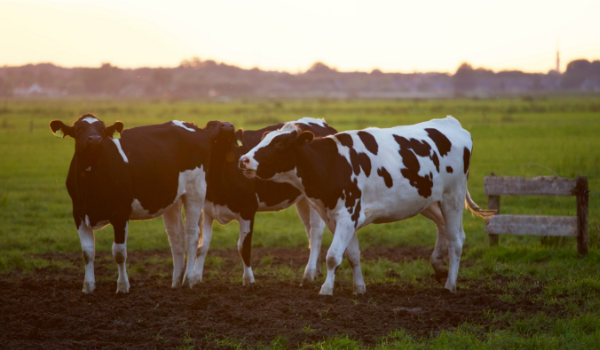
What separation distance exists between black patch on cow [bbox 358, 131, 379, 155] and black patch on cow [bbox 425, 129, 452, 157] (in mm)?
990

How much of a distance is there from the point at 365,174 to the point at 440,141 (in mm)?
1480

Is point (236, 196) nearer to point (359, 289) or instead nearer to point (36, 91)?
point (359, 289)

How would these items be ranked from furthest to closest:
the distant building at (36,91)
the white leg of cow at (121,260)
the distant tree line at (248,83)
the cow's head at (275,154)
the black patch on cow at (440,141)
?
the distant tree line at (248,83), the distant building at (36,91), the black patch on cow at (440,141), the white leg of cow at (121,260), the cow's head at (275,154)

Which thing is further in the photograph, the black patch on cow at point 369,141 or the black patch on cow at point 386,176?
the black patch on cow at point 369,141

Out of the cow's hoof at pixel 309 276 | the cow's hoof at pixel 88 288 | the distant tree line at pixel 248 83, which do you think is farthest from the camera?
the distant tree line at pixel 248 83

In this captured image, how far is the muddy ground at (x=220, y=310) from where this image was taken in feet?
19.1

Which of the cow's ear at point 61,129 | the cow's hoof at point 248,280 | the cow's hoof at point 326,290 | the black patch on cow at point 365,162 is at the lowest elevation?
the cow's hoof at point 248,280

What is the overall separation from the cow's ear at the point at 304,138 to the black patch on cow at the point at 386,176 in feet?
3.41

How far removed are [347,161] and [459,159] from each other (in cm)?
187

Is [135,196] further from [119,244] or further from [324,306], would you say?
[324,306]

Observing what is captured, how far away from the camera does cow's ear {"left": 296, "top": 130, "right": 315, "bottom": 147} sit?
701cm

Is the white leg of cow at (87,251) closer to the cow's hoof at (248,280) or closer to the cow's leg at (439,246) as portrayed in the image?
the cow's hoof at (248,280)

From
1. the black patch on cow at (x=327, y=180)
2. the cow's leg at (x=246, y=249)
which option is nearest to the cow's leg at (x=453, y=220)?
the black patch on cow at (x=327, y=180)

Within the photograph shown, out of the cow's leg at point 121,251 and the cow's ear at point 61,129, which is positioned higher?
the cow's ear at point 61,129
